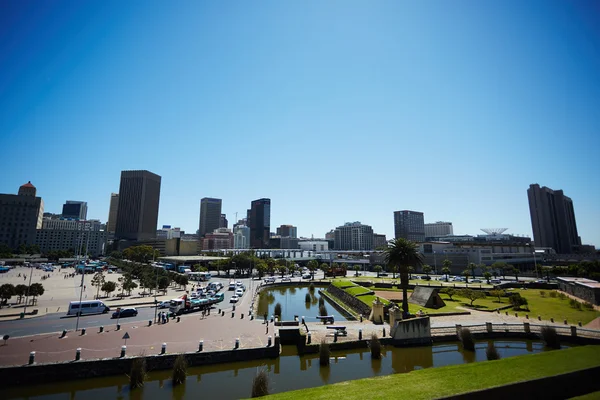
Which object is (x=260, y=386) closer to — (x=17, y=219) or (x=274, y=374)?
(x=274, y=374)

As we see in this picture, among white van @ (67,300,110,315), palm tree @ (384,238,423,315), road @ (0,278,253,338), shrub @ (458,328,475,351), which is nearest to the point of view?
shrub @ (458,328,475,351)

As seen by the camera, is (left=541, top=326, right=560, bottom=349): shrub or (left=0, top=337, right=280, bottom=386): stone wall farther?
(left=541, top=326, right=560, bottom=349): shrub

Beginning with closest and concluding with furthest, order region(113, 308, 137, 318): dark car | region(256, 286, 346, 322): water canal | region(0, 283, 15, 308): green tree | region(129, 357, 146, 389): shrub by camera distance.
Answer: region(129, 357, 146, 389): shrub < region(113, 308, 137, 318): dark car < region(0, 283, 15, 308): green tree < region(256, 286, 346, 322): water canal

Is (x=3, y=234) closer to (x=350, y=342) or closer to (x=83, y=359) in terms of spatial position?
(x=83, y=359)

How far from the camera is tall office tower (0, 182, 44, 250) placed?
145750mm

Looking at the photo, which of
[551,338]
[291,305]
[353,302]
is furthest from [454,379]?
[291,305]

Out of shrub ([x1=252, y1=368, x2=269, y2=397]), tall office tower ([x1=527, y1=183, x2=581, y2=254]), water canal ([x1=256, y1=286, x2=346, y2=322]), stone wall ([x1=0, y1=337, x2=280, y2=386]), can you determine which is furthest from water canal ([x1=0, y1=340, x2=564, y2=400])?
tall office tower ([x1=527, y1=183, x2=581, y2=254])

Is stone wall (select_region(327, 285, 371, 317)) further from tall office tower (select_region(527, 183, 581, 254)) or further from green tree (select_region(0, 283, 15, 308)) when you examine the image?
tall office tower (select_region(527, 183, 581, 254))

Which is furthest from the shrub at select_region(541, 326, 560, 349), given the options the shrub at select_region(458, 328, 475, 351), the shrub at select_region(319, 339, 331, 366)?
the shrub at select_region(319, 339, 331, 366)

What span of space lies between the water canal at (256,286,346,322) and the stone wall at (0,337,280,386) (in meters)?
19.5

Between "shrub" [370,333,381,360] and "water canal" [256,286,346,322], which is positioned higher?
"shrub" [370,333,381,360]

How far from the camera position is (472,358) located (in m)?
24.8

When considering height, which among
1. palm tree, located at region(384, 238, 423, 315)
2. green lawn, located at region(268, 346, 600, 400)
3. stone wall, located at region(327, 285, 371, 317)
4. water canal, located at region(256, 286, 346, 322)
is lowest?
water canal, located at region(256, 286, 346, 322)

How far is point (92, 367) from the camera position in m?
20.6
